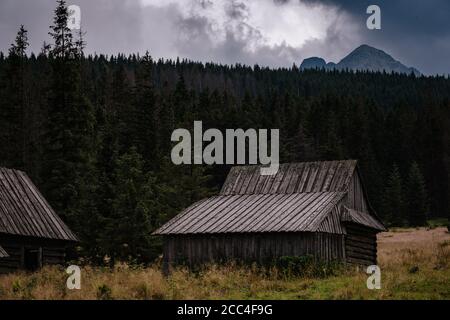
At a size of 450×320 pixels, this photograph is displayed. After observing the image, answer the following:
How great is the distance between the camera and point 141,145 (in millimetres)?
74688

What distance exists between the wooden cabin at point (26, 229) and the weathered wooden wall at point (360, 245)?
13.7m

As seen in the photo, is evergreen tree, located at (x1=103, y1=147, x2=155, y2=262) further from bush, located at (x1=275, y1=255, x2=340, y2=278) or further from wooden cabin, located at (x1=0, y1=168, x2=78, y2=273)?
bush, located at (x1=275, y1=255, x2=340, y2=278)

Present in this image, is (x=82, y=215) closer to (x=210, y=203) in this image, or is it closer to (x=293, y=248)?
(x=210, y=203)

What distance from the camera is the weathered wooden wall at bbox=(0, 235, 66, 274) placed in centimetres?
3319

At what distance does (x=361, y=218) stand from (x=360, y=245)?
60.7 inches

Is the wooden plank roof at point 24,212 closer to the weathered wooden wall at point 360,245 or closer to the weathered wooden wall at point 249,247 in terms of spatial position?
the weathered wooden wall at point 249,247

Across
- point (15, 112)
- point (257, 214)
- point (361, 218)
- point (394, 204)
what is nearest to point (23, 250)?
point (257, 214)

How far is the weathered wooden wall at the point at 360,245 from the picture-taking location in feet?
117

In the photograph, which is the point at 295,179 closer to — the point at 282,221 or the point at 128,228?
the point at 282,221

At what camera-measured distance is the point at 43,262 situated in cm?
3544

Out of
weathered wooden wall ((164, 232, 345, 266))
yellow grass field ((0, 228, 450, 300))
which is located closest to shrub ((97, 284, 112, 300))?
yellow grass field ((0, 228, 450, 300))

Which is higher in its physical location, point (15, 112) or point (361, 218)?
point (15, 112)

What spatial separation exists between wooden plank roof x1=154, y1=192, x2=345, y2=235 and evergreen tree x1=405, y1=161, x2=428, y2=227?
50.0 m
